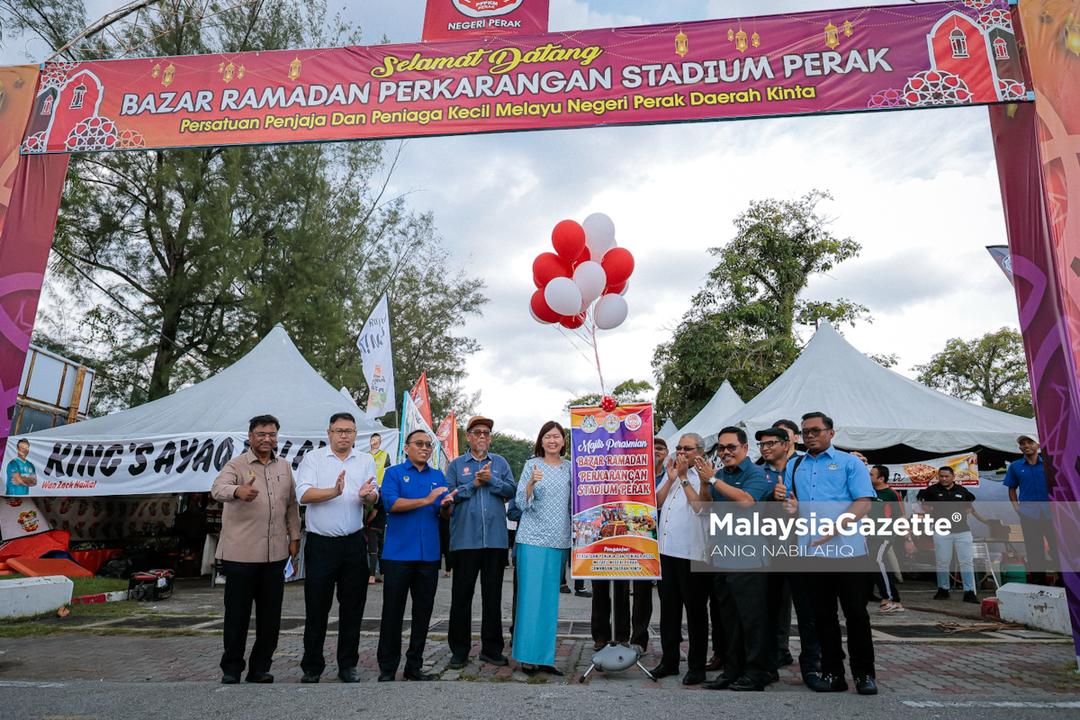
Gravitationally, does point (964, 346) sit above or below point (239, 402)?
above

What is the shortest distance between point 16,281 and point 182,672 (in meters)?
3.97

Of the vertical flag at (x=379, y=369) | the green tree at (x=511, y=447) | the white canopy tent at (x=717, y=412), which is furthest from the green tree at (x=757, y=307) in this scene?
the green tree at (x=511, y=447)

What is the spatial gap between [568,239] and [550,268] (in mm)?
377

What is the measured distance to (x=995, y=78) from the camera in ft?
18.2

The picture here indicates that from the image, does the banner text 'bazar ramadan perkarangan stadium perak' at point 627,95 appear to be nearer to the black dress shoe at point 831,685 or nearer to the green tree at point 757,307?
the black dress shoe at point 831,685

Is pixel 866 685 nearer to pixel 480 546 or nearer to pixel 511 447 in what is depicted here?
pixel 480 546

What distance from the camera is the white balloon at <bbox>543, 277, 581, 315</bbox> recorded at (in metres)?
6.50

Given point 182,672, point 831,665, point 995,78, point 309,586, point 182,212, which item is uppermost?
point 182,212

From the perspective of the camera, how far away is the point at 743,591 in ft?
14.5

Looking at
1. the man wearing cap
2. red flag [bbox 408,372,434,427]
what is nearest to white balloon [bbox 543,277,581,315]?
the man wearing cap

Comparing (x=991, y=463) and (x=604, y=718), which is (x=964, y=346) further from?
(x=604, y=718)

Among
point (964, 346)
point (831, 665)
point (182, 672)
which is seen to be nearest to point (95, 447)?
point (182, 672)

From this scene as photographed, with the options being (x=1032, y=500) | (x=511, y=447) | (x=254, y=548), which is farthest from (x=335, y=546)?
(x=511, y=447)

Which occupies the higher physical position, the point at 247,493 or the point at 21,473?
the point at 21,473
